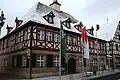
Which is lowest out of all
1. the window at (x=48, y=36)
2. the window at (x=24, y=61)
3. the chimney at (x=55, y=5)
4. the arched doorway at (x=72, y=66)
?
the arched doorway at (x=72, y=66)

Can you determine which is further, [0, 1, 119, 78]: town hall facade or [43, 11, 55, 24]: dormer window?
[43, 11, 55, 24]: dormer window

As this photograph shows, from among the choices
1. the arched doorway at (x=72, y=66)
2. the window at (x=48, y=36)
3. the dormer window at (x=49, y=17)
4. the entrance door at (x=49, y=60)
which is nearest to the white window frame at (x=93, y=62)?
the arched doorway at (x=72, y=66)

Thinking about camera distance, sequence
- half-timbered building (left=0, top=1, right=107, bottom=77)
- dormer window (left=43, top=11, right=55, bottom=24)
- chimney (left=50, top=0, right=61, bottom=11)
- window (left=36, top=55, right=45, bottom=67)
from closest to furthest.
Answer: half-timbered building (left=0, top=1, right=107, bottom=77), window (left=36, top=55, right=45, bottom=67), dormer window (left=43, top=11, right=55, bottom=24), chimney (left=50, top=0, right=61, bottom=11)

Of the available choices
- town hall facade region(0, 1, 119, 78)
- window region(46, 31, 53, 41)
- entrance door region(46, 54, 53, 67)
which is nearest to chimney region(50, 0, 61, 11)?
town hall facade region(0, 1, 119, 78)

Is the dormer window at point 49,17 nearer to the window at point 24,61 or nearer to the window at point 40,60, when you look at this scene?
the window at point 40,60

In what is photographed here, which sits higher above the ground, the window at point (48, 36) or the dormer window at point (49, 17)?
the dormer window at point (49, 17)

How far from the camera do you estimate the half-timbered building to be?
20.2 metres

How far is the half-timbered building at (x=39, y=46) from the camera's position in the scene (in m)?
20.2

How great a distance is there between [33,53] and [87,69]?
38.0ft

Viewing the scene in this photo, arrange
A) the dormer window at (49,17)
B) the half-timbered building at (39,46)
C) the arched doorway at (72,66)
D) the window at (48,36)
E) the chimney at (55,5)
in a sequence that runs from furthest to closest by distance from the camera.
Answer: the chimney at (55,5)
the arched doorway at (72,66)
the dormer window at (49,17)
the window at (48,36)
the half-timbered building at (39,46)

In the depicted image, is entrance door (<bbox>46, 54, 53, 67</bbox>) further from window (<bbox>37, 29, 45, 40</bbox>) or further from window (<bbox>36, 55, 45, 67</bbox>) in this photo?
window (<bbox>37, 29, 45, 40</bbox>)

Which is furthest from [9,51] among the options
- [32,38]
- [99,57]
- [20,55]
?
[99,57]

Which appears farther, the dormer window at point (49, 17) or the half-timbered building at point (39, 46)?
the dormer window at point (49, 17)

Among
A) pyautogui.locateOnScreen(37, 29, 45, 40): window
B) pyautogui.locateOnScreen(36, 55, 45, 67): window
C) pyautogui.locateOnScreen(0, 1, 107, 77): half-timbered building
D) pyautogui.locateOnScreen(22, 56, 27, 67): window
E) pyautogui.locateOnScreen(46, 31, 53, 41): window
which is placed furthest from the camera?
pyautogui.locateOnScreen(46, 31, 53, 41): window
